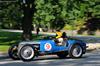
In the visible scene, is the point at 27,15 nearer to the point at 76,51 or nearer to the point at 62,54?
the point at 62,54

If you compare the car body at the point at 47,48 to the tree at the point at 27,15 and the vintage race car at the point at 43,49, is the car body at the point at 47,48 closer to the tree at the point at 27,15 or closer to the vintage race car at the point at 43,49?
the vintage race car at the point at 43,49

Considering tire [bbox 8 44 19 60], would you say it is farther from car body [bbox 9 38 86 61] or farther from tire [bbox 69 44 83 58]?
tire [bbox 69 44 83 58]

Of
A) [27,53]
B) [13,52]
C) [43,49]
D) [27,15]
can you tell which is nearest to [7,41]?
[27,15]

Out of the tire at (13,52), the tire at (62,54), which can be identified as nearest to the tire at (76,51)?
the tire at (62,54)

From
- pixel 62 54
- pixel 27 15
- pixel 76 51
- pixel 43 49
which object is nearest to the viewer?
pixel 43 49

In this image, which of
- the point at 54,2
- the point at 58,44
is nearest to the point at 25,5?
the point at 54,2

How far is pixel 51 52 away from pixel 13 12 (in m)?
19.3

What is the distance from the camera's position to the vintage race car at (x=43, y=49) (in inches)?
722

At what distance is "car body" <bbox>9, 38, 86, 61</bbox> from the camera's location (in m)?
18.3

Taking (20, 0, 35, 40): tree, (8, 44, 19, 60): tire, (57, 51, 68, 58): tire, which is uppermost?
(20, 0, 35, 40): tree

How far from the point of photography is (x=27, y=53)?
1834cm

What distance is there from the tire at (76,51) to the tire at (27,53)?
2.08 m

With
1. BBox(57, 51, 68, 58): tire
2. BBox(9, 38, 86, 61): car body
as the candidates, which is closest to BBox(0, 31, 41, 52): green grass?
BBox(57, 51, 68, 58): tire

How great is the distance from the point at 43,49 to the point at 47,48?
19 cm
